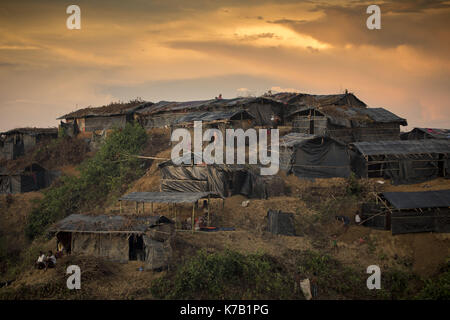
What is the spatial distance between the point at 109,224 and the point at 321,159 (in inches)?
528

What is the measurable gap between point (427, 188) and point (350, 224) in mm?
6351

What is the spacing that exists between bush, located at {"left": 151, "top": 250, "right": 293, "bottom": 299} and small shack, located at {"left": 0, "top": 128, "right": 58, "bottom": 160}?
2894 cm

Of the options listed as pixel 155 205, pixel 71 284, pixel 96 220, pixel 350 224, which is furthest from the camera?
pixel 155 205

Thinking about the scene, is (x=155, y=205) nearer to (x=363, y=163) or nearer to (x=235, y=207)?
(x=235, y=207)

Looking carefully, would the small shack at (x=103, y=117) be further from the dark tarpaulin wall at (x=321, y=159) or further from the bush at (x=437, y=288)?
the bush at (x=437, y=288)

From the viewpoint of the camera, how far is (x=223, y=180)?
1967cm

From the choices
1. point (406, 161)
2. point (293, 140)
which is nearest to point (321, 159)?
point (293, 140)

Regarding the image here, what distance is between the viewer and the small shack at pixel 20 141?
34625 millimetres

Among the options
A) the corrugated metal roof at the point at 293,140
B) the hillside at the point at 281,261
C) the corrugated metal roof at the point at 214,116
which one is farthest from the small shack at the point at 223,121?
the hillside at the point at 281,261

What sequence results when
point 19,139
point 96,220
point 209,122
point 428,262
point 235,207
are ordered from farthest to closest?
point 19,139
point 209,122
point 235,207
point 96,220
point 428,262

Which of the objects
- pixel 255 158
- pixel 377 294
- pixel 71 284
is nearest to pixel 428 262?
pixel 377 294

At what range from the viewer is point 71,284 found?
11.9m

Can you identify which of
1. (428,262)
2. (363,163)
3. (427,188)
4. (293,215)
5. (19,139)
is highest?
(19,139)

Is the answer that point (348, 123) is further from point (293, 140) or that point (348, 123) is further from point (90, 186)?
point (90, 186)
